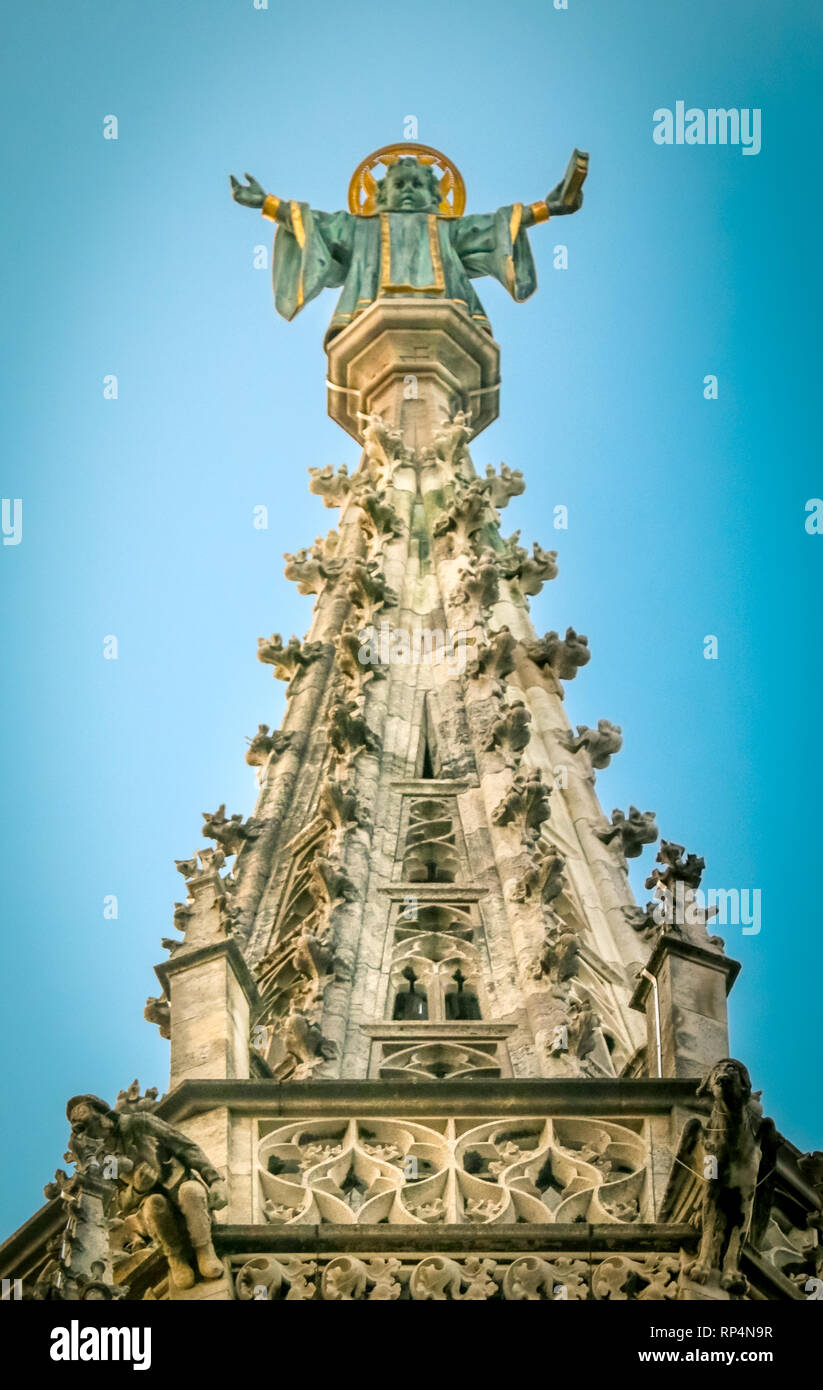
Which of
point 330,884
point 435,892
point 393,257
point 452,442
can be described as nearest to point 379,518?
point 452,442

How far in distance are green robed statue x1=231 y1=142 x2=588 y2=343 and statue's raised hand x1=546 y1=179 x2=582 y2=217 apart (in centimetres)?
1

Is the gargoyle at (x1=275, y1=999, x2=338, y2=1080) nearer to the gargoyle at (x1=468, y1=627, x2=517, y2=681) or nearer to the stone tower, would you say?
the stone tower

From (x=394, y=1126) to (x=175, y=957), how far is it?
2.81 meters

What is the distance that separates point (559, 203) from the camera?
45.7m

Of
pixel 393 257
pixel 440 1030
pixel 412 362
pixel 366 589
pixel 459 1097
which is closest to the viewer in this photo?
pixel 459 1097

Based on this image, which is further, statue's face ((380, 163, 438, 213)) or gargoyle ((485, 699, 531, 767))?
statue's face ((380, 163, 438, 213))

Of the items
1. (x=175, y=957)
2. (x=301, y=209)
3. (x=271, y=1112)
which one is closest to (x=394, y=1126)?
(x=271, y=1112)

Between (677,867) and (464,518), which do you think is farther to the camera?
(464,518)

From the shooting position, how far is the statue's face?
45.3 meters

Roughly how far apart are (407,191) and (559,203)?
1.94 m

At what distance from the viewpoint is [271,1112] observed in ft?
79.6

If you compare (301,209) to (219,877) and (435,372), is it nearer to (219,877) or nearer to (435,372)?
(435,372)

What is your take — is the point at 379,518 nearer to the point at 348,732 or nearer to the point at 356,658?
the point at 356,658

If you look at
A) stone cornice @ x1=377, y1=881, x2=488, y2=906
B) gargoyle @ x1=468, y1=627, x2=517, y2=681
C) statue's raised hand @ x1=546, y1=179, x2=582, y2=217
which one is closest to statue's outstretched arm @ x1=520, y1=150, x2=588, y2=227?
statue's raised hand @ x1=546, y1=179, x2=582, y2=217
